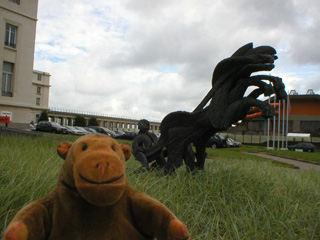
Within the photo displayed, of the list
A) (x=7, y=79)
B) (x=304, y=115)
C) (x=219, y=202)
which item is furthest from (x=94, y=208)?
(x=304, y=115)

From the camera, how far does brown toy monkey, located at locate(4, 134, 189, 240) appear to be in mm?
1075

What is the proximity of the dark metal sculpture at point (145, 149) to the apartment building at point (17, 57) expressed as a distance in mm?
14770

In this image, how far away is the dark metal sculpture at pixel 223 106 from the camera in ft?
13.0

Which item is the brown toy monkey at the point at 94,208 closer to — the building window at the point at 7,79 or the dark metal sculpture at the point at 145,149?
the dark metal sculpture at the point at 145,149

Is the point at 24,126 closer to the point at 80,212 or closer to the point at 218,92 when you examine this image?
the point at 218,92

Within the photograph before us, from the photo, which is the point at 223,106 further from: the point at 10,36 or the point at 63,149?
the point at 10,36

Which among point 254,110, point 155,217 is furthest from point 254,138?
point 155,217

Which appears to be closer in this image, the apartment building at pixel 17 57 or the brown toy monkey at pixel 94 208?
the brown toy monkey at pixel 94 208

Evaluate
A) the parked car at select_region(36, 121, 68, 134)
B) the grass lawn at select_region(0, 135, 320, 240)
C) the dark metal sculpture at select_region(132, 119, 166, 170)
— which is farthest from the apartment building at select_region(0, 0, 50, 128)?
the grass lawn at select_region(0, 135, 320, 240)

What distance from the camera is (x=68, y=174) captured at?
1221 mm

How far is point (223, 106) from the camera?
4.16 meters

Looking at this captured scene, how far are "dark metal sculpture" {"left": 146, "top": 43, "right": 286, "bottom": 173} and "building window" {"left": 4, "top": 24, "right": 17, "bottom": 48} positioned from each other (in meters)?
16.9

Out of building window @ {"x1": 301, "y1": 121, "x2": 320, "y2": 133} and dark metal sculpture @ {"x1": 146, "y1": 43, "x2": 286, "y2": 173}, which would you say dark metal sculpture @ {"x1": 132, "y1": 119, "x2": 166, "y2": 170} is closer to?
dark metal sculpture @ {"x1": 146, "y1": 43, "x2": 286, "y2": 173}

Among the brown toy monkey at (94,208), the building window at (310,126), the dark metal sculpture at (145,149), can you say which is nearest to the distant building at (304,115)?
the building window at (310,126)
